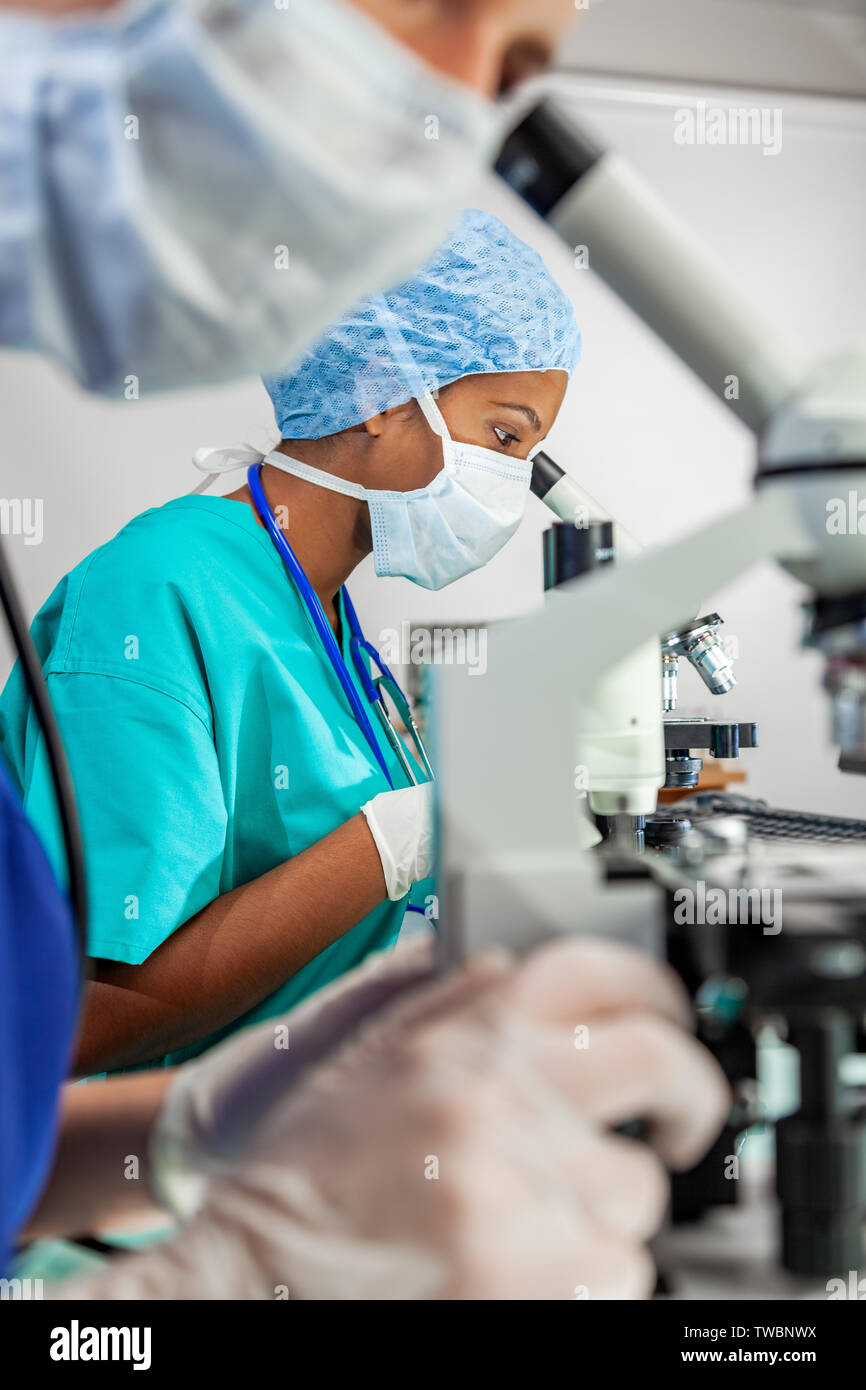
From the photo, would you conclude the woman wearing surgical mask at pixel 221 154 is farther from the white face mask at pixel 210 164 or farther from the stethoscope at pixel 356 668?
the stethoscope at pixel 356 668

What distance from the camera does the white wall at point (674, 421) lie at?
2.38 m

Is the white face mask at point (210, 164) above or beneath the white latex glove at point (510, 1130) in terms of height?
above

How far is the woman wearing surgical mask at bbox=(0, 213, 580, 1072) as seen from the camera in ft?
2.99

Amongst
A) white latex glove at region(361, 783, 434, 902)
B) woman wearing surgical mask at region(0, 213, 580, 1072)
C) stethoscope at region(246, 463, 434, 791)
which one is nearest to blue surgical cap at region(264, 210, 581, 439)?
woman wearing surgical mask at region(0, 213, 580, 1072)

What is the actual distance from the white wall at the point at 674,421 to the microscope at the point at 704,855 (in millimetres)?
1951

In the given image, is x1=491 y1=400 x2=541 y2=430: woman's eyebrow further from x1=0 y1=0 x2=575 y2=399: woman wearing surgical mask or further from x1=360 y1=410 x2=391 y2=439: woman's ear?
x1=0 y1=0 x2=575 y2=399: woman wearing surgical mask

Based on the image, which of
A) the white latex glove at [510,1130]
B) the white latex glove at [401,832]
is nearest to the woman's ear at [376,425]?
the white latex glove at [401,832]

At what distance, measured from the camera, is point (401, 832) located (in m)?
1.02

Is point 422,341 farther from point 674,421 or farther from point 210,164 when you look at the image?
point 674,421

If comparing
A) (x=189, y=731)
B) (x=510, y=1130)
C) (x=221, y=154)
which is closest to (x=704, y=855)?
(x=510, y=1130)
